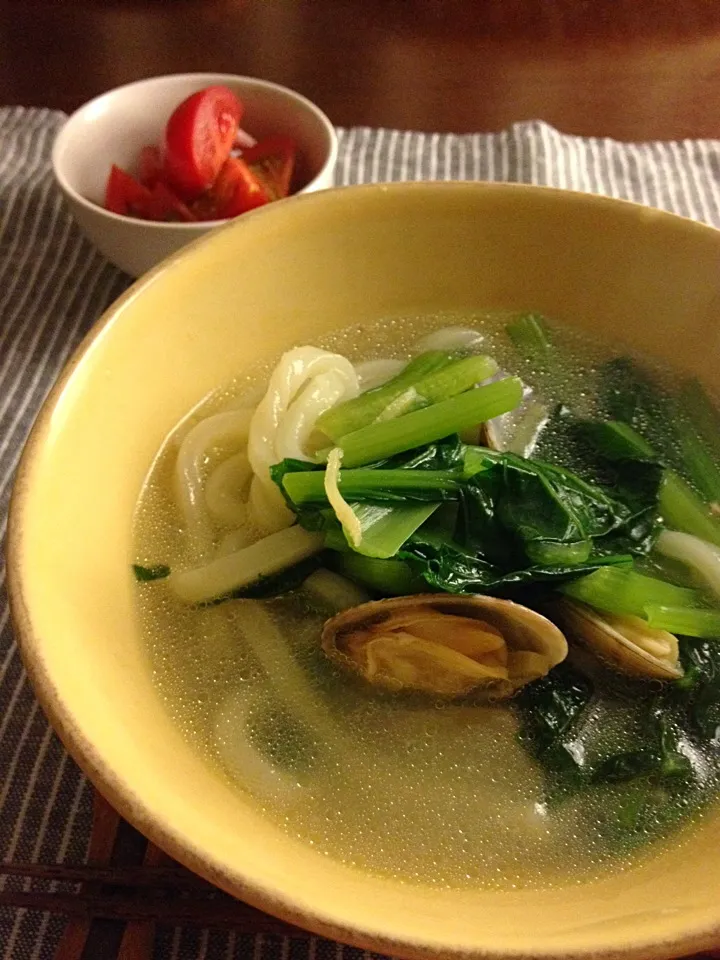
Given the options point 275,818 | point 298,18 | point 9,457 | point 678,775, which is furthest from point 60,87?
point 678,775

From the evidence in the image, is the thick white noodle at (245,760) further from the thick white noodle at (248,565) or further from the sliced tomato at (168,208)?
the sliced tomato at (168,208)

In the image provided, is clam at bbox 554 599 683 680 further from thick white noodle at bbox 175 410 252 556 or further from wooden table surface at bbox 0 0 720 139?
wooden table surface at bbox 0 0 720 139

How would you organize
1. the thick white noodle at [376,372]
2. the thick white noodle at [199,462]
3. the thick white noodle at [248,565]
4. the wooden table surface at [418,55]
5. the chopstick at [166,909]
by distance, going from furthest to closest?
the wooden table surface at [418,55] < the thick white noodle at [376,372] < the thick white noodle at [199,462] < the thick white noodle at [248,565] < the chopstick at [166,909]

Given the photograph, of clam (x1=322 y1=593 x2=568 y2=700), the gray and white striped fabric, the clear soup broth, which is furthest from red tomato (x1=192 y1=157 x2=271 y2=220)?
clam (x1=322 y1=593 x2=568 y2=700)

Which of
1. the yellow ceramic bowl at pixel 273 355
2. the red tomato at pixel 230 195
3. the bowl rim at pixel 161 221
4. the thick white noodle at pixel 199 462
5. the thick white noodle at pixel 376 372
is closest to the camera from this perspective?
the yellow ceramic bowl at pixel 273 355

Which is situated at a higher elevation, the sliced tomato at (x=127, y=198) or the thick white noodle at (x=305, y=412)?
the sliced tomato at (x=127, y=198)

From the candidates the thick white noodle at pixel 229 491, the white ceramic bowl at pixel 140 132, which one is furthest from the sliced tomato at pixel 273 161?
the thick white noodle at pixel 229 491
